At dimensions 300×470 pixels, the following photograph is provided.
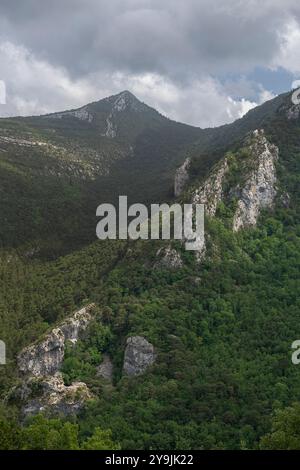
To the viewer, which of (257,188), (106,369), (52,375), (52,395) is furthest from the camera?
(257,188)

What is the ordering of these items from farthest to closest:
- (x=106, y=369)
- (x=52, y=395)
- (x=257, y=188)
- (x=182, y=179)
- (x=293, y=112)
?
(x=182, y=179)
(x=293, y=112)
(x=257, y=188)
(x=106, y=369)
(x=52, y=395)

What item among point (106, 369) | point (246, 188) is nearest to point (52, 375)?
point (106, 369)

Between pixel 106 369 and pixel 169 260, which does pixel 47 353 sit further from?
pixel 169 260

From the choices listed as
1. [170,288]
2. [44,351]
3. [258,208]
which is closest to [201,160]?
[258,208]

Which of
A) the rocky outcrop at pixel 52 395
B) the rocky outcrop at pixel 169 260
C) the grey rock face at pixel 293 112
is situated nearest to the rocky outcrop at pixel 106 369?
the rocky outcrop at pixel 52 395

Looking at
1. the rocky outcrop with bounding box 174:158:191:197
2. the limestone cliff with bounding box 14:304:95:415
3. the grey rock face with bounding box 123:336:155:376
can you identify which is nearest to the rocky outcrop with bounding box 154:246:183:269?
the limestone cliff with bounding box 14:304:95:415

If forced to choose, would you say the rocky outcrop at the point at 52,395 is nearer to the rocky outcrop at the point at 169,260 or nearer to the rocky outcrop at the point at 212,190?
the rocky outcrop at the point at 169,260

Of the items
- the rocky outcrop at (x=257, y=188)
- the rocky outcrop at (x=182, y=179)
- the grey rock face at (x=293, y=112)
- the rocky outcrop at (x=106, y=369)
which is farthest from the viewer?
the rocky outcrop at (x=182, y=179)
